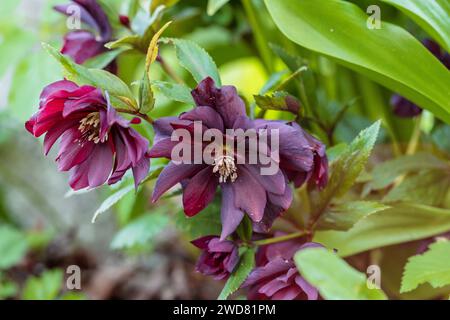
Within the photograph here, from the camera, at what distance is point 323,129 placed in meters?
0.81

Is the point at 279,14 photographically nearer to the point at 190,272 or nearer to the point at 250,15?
the point at 250,15

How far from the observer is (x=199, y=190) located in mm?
606

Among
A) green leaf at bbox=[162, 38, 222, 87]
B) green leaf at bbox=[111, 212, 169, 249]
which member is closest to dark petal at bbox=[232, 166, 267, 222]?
green leaf at bbox=[162, 38, 222, 87]

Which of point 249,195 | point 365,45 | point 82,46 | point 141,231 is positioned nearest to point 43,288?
point 141,231

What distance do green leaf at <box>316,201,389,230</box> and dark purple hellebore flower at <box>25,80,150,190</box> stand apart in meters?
0.22

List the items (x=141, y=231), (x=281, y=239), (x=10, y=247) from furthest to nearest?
(x=10, y=247) → (x=141, y=231) → (x=281, y=239)

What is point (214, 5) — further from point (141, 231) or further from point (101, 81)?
point (141, 231)

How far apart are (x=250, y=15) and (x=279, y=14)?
31cm

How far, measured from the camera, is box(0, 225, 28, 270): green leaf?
46.6 inches

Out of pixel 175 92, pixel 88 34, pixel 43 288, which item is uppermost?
pixel 88 34

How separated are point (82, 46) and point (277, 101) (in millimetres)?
279

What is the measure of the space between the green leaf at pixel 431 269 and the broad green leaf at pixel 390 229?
4.0 inches

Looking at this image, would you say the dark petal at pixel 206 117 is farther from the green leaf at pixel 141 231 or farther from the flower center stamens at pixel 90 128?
the green leaf at pixel 141 231
